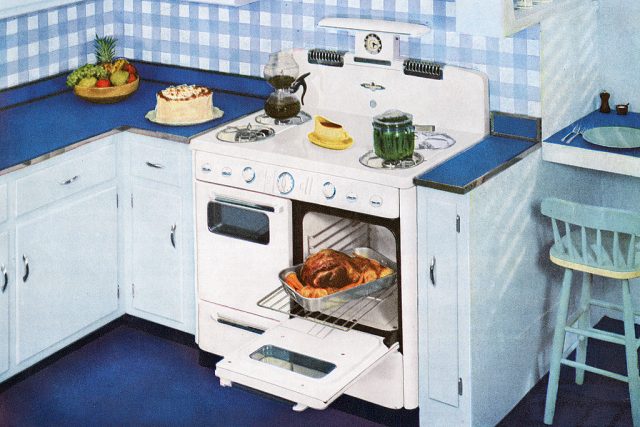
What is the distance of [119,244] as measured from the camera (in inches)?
185

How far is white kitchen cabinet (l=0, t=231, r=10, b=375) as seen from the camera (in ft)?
13.7

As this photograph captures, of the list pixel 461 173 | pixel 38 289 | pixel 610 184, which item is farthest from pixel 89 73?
pixel 610 184

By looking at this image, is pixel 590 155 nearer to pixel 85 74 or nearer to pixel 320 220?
pixel 320 220

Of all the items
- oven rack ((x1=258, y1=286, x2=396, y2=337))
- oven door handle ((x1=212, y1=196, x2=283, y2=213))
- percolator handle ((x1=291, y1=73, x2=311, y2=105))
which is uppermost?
percolator handle ((x1=291, y1=73, x2=311, y2=105))

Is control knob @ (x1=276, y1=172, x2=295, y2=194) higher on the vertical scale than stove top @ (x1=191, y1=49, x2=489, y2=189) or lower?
lower

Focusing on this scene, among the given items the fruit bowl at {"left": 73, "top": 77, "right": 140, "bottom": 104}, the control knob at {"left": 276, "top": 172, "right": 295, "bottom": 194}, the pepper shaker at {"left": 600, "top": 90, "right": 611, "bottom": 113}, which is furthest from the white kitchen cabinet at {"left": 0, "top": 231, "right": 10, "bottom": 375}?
the pepper shaker at {"left": 600, "top": 90, "right": 611, "bottom": 113}

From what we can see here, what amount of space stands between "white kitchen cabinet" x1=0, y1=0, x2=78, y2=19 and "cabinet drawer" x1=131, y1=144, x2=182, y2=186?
2.26ft

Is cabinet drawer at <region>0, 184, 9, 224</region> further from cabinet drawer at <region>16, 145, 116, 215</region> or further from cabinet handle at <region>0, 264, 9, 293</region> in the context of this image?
cabinet handle at <region>0, 264, 9, 293</region>

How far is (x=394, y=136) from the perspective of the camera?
12.6 feet

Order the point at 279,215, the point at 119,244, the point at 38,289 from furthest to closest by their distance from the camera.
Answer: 1. the point at 119,244
2. the point at 38,289
3. the point at 279,215

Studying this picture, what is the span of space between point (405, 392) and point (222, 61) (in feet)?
5.86

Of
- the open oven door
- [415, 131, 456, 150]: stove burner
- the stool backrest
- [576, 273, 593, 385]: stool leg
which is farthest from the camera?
[576, 273, 593, 385]: stool leg

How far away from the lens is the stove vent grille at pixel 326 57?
4.47 m

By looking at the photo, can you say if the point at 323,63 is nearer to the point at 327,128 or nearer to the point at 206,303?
the point at 327,128
